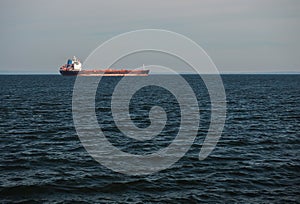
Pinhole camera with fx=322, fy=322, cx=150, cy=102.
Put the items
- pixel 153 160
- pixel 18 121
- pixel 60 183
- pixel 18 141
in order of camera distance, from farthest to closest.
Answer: pixel 18 121, pixel 18 141, pixel 153 160, pixel 60 183

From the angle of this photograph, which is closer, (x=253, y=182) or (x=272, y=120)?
(x=253, y=182)

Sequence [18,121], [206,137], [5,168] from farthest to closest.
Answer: [18,121] → [206,137] → [5,168]

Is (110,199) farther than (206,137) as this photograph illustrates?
No

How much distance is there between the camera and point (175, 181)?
48.6ft

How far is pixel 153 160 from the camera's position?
18.2 meters

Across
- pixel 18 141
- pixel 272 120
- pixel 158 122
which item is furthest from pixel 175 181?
pixel 272 120

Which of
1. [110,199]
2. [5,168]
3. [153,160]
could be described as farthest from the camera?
[153,160]

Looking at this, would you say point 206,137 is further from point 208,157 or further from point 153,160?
point 153,160

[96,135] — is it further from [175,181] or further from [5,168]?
[175,181]

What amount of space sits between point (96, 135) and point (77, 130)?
2597mm

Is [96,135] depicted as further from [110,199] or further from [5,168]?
[110,199]

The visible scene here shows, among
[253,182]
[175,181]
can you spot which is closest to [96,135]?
[175,181]

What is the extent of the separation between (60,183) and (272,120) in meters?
23.9

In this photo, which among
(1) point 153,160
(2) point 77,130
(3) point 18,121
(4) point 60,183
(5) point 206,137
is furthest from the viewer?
(3) point 18,121
